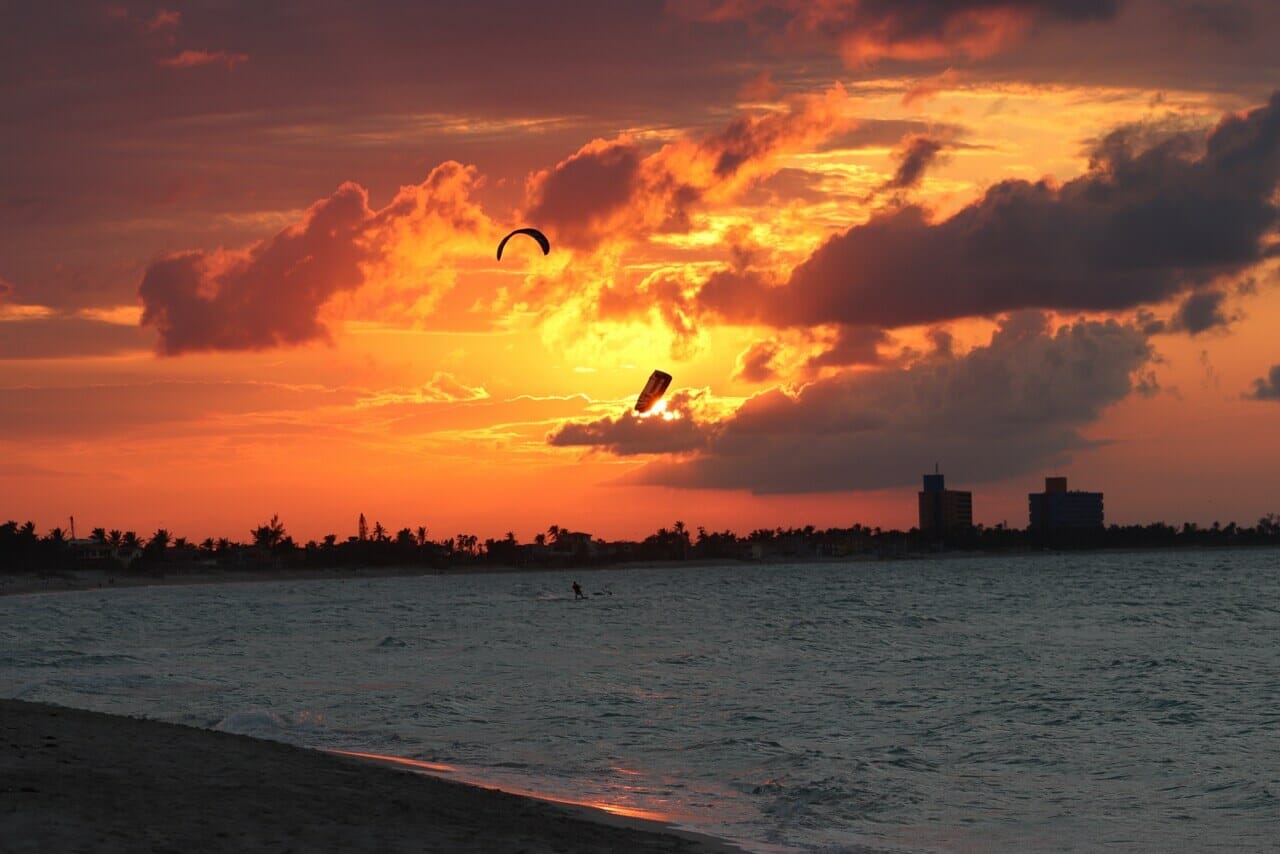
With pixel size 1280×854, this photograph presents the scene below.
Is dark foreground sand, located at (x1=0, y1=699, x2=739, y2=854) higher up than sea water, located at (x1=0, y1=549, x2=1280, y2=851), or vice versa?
dark foreground sand, located at (x1=0, y1=699, x2=739, y2=854)

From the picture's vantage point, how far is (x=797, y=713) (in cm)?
3425

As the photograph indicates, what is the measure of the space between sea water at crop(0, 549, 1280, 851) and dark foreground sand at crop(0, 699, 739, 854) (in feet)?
10.9

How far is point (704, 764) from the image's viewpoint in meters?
25.7

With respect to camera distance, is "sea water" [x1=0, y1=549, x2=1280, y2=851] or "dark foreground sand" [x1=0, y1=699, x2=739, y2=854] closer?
"dark foreground sand" [x1=0, y1=699, x2=739, y2=854]

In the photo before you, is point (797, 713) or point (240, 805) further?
point (797, 713)

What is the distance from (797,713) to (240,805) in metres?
21.5

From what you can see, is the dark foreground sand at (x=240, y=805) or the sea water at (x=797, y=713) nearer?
the dark foreground sand at (x=240, y=805)

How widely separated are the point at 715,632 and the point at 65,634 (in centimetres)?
3433

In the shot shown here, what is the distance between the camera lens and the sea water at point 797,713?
21.1m

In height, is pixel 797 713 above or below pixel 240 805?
below

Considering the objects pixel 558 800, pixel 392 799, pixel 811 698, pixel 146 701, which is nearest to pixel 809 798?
pixel 558 800

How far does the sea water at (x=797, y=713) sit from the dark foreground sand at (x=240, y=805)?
10.9 feet

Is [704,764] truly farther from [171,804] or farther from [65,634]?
[65,634]

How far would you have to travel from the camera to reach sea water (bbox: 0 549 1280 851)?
21.1 m
